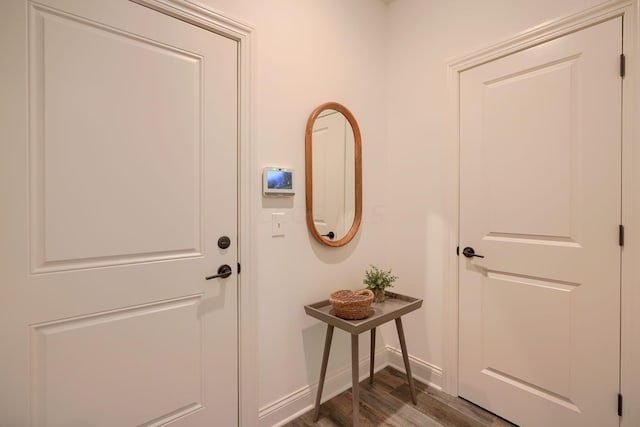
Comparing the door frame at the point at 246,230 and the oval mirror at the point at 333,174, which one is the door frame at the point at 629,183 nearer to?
the oval mirror at the point at 333,174

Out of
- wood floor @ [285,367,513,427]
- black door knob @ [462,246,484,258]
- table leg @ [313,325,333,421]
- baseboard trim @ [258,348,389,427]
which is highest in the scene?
black door knob @ [462,246,484,258]

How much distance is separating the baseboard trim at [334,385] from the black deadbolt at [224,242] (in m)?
0.92

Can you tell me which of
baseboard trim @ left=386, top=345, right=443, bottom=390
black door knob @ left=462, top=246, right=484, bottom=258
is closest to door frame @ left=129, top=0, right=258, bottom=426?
baseboard trim @ left=386, top=345, right=443, bottom=390

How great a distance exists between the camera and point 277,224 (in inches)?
67.9

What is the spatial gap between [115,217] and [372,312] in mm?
1360

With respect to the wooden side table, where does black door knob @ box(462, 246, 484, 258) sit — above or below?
above

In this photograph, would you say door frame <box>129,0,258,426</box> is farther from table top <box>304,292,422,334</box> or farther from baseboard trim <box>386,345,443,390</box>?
baseboard trim <box>386,345,443,390</box>

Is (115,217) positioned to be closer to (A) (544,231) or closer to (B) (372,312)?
(B) (372,312)

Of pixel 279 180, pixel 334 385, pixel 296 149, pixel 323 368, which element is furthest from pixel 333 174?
pixel 334 385

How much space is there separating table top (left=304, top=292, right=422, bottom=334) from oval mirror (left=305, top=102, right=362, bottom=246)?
1.34 feet

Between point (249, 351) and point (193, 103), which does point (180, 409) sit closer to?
point (249, 351)

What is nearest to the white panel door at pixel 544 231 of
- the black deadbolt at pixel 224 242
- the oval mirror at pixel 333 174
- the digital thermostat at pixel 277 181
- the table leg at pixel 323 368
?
the oval mirror at pixel 333 174

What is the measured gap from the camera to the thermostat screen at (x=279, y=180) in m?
1.65

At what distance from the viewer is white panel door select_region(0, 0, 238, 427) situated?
1.07m
